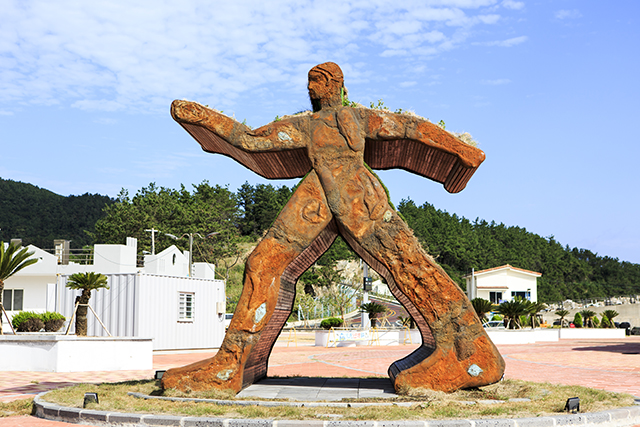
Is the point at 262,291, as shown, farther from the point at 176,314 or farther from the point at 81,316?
the point at 176,314

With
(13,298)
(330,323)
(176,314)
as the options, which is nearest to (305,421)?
(176,314)

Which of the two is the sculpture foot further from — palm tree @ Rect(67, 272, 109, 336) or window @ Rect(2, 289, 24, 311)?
window @ Rect(2, 289, 24, 311)

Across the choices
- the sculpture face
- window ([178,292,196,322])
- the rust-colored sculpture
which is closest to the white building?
window ([178,292,196,322])

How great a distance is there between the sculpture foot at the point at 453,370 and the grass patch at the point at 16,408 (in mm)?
5086

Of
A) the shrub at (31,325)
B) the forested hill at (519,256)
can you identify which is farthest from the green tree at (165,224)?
the shrub at (31,325)

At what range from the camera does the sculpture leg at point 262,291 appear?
787 centimetres

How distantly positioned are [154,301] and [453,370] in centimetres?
1736

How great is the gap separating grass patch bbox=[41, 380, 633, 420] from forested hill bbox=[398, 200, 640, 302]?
67836mm

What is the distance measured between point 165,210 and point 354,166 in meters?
55.8

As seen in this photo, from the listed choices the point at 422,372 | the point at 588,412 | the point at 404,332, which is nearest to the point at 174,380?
the point at 422,372

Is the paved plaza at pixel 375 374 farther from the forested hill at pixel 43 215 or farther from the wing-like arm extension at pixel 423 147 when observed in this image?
the forested hill at pixel 43 215

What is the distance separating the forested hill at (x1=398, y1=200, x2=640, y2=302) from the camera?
277ft

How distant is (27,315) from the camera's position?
57.4 feet

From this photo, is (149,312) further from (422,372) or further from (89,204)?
(89,204)
